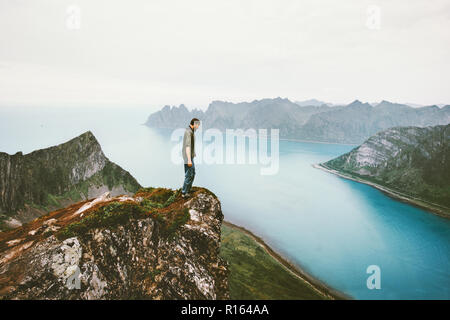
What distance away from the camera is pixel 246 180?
189 meters

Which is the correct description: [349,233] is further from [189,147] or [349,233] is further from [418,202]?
[189,147]

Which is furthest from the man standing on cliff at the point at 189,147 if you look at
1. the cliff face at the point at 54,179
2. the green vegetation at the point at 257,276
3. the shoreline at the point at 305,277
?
the cliff face at the point at 54,179

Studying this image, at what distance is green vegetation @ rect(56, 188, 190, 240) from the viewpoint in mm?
9978

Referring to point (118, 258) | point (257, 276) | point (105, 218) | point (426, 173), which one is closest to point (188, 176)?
point (105, 218)

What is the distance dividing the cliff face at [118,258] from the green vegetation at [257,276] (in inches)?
1919

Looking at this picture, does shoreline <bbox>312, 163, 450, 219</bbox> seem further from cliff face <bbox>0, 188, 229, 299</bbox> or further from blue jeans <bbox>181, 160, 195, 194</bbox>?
cliff face <bbox>0, 188, 229, 299</bbox>

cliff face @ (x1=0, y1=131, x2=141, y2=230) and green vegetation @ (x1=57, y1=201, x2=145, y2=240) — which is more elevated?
green vegetation @ (x1=57, y1=201, x2=145, y2=240)

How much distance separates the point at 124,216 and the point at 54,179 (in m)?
120

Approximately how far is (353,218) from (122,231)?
138502mm

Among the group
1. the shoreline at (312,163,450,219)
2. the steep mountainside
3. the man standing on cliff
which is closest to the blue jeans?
the man standing on cliff

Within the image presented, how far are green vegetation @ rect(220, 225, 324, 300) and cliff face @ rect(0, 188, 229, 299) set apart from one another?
48.7 meters

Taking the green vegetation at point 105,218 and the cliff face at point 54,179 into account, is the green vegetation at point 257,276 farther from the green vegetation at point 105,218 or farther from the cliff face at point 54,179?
the cliff face at point 54,179

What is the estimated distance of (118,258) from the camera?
10.3 meters

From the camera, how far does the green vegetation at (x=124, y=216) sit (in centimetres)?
998
